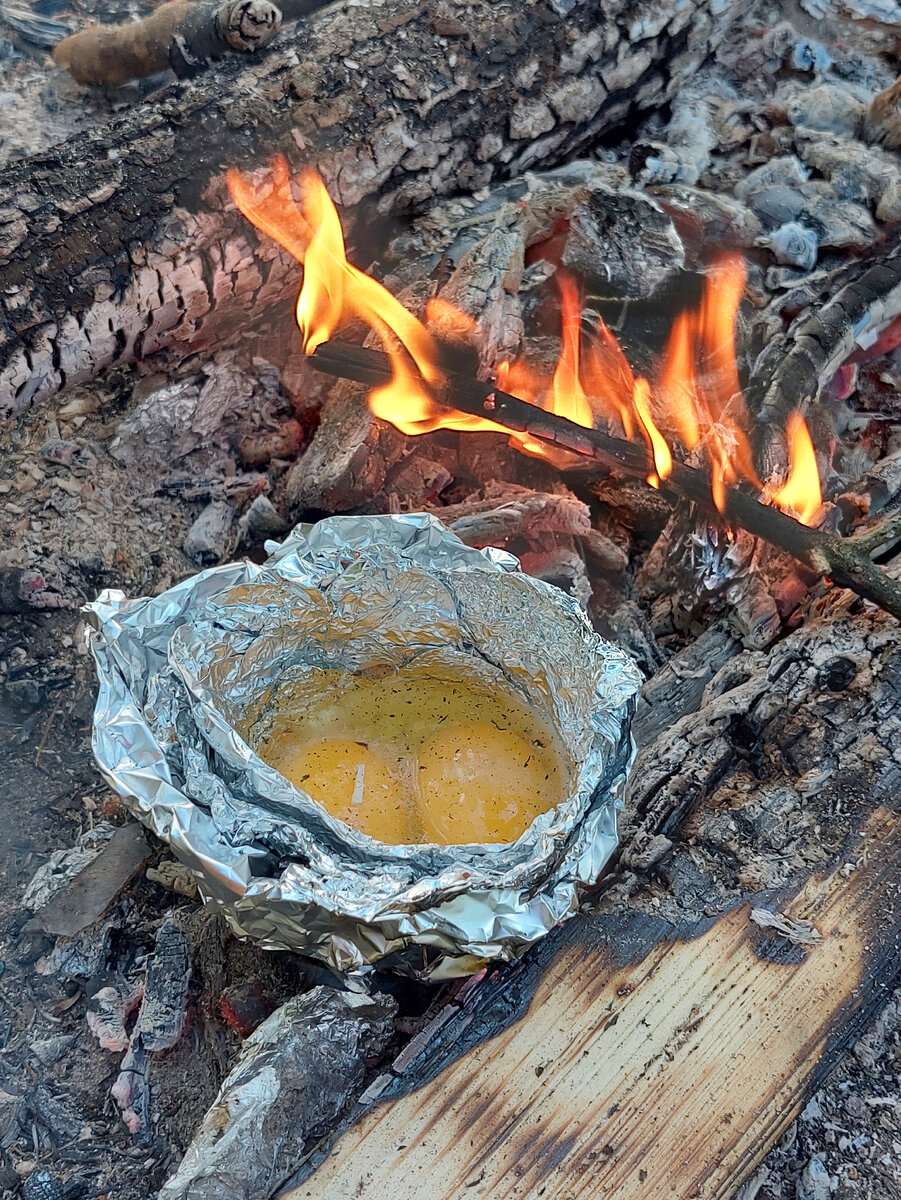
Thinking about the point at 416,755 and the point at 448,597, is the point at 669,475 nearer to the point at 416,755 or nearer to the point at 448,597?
the point at 448,597

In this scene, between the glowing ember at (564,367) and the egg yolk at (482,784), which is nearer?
the egg yolk at (482,784)

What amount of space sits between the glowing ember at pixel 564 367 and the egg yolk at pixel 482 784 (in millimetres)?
845

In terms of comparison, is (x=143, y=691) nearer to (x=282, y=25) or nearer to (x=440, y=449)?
(x=440, y=449)

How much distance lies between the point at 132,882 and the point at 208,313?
1.51 meters

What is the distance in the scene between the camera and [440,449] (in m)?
2.39

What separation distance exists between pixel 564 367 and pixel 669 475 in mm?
496

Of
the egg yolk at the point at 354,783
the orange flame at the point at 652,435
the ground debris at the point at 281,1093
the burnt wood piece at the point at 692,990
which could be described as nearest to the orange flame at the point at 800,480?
the orange flame at the point at 652,435

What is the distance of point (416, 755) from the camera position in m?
1.76

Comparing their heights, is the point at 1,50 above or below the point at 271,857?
above

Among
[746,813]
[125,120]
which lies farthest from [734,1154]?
[125,120]

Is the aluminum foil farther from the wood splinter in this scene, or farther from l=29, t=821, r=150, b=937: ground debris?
the wood splinter

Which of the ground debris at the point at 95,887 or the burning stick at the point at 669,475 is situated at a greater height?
the burning stick at the point at 669,475

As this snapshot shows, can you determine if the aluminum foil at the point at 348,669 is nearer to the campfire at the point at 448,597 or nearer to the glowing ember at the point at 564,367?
the campfire at the point at 448,597

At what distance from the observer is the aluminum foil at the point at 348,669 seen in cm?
128
